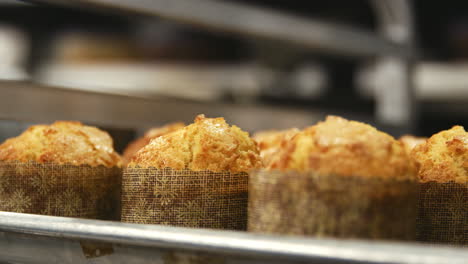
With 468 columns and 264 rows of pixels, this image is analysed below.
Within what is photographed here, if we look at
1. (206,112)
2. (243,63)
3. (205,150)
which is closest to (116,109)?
(206,112)

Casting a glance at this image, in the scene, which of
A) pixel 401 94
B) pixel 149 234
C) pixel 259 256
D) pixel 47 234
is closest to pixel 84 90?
pixel 47 234

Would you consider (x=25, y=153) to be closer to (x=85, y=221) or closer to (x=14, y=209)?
(x=14, y=209)

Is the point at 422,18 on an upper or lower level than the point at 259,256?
upper

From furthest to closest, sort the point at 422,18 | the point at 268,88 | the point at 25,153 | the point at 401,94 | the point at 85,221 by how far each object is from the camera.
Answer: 1. the point at 268,88
2. the point at 422,18
3. the point at 401,94
4. the point at 25,153
5. the point at 85,221

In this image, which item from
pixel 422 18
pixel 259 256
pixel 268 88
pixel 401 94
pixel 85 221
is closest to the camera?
pixel 259 256

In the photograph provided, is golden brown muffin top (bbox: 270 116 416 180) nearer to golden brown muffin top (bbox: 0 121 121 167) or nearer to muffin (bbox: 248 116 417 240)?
muffin (bbox: 248 116 417 240)

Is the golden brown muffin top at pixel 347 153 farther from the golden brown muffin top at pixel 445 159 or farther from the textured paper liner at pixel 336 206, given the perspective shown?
the golden brown muffin top at pixel 445 159

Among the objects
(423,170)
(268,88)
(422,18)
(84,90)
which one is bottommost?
(423,170)
